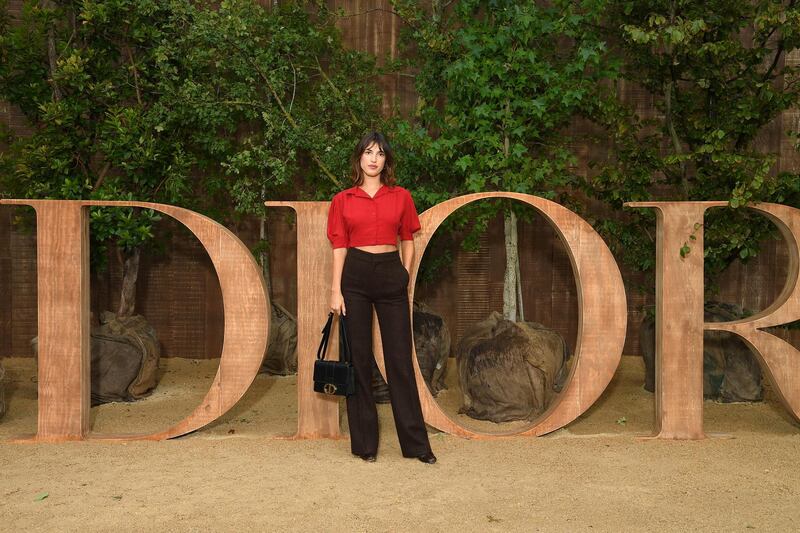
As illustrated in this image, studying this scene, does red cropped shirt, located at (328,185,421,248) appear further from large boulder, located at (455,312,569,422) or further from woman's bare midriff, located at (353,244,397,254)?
large boulder, located at (455,312,569,422)

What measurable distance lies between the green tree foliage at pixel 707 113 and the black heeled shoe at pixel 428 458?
5.54 ft

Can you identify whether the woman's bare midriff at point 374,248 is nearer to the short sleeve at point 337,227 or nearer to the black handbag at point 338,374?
the short sleeve at point 337,227

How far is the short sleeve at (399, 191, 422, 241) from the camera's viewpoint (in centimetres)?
409

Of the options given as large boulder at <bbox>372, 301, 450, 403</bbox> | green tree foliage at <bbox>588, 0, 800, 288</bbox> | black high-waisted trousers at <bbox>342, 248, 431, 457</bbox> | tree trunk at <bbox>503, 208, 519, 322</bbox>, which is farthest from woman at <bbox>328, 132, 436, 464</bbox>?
green tree foliage at <bbox>588, 0, 800, 288</bbox>

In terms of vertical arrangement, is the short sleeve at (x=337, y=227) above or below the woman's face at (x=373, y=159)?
below

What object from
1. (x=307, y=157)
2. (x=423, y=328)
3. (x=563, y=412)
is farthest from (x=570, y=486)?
(x=307, y=157)

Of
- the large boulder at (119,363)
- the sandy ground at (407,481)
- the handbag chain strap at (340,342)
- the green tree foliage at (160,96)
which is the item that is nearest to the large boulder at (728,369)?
the sandy ground at (407,481)

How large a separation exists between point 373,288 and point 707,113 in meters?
2.53

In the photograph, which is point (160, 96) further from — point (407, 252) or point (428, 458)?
point (428, 458)

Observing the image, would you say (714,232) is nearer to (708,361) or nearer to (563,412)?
(708,361)

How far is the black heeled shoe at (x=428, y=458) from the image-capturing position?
3.95m

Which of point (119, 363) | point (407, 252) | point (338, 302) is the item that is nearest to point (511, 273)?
point (407, 252)

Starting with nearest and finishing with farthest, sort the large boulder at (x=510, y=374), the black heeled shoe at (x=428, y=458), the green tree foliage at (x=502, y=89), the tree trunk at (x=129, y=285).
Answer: the black heeled shoe at (x=428, y=458) < the green tree foliage at (x=502, y=89) < the large boulder at (x=510, y=374) < the tree trunk at (x=129, y=285)

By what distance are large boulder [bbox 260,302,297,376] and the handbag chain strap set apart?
1596mm
